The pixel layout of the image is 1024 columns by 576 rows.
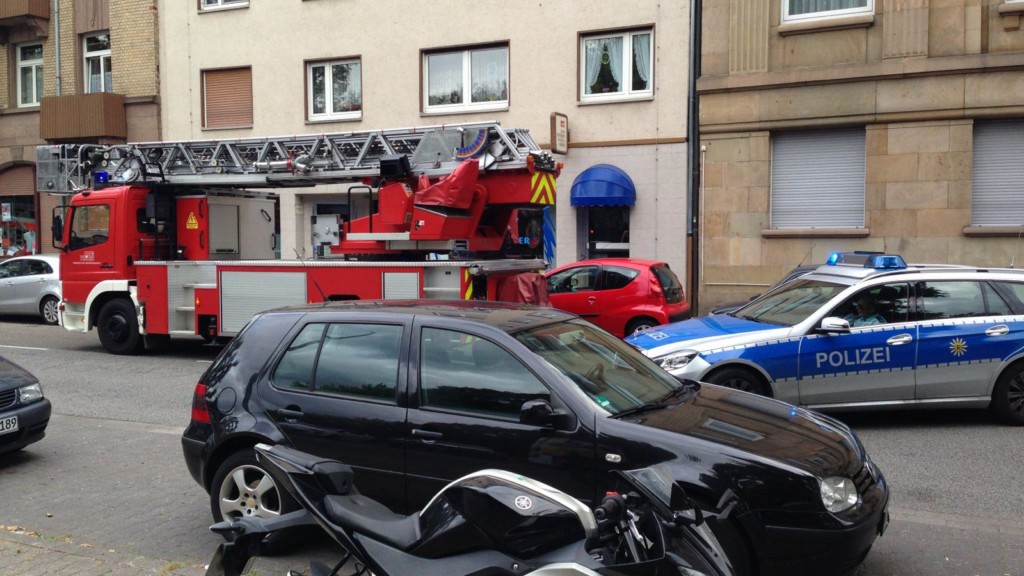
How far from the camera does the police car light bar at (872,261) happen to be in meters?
8.95

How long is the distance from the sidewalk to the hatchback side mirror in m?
2.15

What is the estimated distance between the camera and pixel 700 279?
1777 centimetres

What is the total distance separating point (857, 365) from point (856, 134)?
31.6ft

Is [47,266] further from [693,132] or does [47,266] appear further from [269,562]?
[269,562]

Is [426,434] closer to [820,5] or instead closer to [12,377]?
[12,377]

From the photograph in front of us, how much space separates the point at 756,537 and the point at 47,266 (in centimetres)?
1883

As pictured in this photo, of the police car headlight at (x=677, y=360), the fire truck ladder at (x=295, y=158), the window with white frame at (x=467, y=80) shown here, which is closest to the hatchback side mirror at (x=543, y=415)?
the police car headlight at (x=677, y=360)

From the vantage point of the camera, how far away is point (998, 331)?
8359 mm

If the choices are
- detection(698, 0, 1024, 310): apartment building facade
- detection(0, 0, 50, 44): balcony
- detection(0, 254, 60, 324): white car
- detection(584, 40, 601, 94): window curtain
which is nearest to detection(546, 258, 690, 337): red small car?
detection(698, 0, 1024, 310): apartment building facade

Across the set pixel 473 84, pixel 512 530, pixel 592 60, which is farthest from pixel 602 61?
pixel 512 530

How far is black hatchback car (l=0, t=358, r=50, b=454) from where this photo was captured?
712 centimetres

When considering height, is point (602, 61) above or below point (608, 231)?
above

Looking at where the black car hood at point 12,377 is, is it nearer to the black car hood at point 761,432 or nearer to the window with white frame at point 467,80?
the black car hood at point 761,432

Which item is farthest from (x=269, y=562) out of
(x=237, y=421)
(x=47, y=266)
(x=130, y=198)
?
(x=47, y=266)
